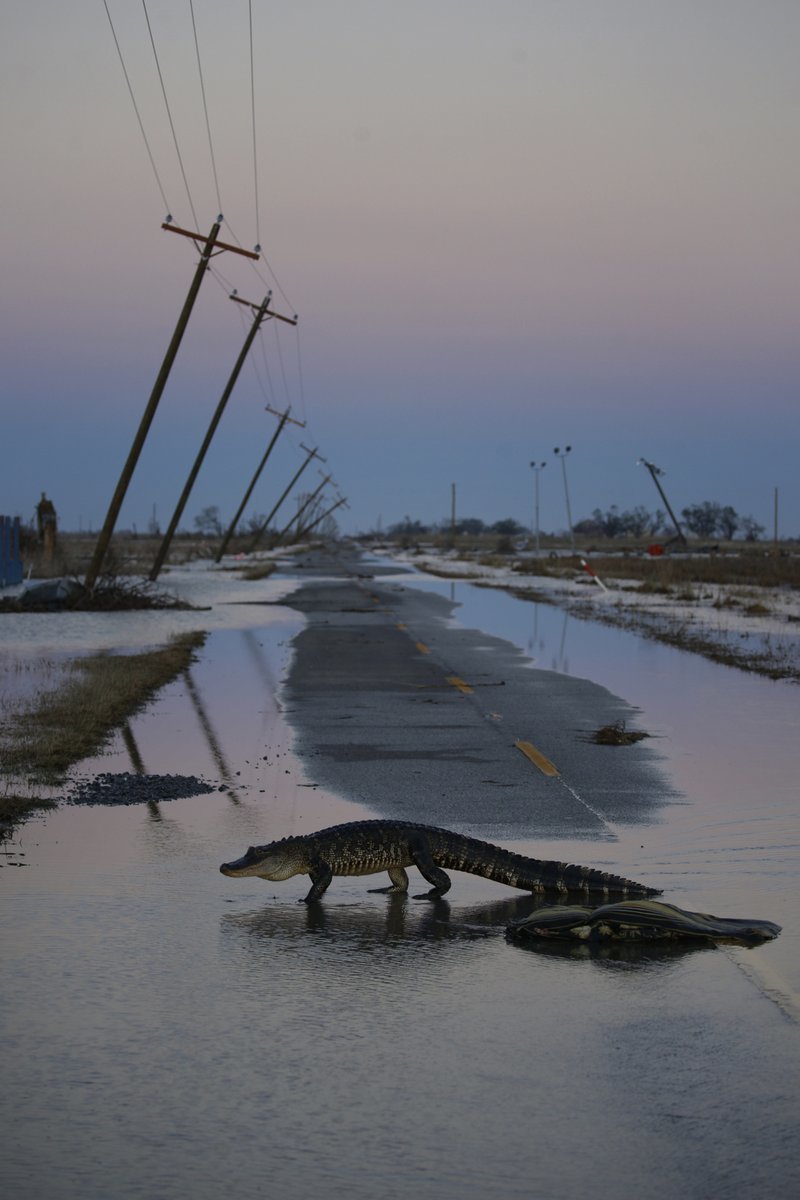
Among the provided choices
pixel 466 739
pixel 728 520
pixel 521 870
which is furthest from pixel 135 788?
pixel 728 520

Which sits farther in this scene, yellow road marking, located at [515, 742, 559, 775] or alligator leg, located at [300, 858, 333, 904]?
yellow road marking, located at [515, 742, 559, 775]

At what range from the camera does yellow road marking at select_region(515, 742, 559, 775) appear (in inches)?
510

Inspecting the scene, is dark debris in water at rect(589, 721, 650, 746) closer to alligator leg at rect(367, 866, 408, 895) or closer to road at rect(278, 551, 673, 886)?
road at rect(278, 551, 673, 886)

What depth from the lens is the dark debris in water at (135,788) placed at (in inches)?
445

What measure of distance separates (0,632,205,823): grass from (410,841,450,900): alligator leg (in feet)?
11.3

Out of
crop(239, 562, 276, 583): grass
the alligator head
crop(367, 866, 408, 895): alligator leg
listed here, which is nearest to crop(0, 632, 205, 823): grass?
the alligator head

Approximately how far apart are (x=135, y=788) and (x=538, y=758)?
381cm

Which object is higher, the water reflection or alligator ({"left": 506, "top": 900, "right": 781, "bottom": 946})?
alligator ({"left": 506, "top": 900, "right": 781, "bottom": 946})

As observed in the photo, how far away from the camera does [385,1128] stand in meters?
4.88

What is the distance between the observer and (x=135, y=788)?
38.3 feet

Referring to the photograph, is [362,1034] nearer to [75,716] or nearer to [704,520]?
[75,716]

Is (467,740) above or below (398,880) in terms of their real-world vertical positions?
below

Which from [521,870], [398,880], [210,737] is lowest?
[210,737]

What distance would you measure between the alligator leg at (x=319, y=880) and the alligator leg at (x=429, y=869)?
0.47 meters
